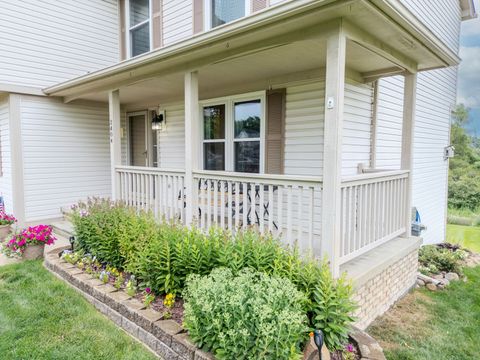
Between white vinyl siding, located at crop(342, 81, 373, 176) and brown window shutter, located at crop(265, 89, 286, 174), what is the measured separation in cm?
100

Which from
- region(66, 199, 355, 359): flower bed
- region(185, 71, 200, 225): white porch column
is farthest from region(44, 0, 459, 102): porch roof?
region(66, 199, 355, 359): flower bed

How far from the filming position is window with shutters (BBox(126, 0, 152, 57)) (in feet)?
25.6

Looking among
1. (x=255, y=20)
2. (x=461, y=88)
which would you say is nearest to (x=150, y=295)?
(x=255, y=20)

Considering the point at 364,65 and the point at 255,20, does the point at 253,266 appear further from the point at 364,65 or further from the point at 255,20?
the point at 364,65

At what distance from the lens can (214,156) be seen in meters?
6.67

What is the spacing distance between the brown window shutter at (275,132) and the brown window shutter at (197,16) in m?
2.17

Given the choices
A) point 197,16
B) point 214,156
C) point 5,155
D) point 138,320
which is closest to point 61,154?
point 5,155

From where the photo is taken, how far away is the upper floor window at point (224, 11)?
575cm

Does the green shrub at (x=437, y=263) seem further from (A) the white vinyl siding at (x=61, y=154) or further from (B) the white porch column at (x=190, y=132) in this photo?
(A) the white vinyl siding at (x=61, y=154)

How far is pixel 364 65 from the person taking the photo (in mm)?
4824

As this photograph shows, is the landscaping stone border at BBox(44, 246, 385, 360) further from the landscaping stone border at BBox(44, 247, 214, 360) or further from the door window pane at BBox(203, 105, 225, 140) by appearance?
the door window pane at BBox(203, 105, 225, 140)

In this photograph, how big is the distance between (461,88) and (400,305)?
5204 centimetres

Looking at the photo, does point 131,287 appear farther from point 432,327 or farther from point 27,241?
point 432,327

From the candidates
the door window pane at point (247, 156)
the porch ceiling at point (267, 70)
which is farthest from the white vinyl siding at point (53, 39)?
the door window pane at point (247, 156)
